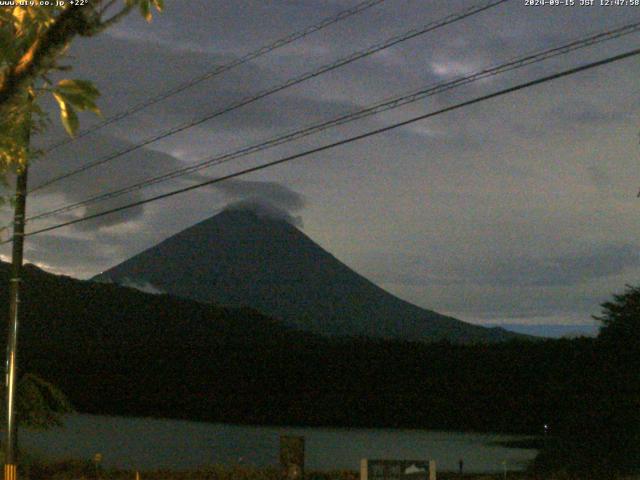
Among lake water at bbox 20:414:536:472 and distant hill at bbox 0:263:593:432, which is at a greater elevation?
distant hill at bbox 0:263:593:432

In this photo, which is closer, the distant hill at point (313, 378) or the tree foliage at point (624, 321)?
the tree foliage at point (624, 321)

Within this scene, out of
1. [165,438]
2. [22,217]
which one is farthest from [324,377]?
[22,217]

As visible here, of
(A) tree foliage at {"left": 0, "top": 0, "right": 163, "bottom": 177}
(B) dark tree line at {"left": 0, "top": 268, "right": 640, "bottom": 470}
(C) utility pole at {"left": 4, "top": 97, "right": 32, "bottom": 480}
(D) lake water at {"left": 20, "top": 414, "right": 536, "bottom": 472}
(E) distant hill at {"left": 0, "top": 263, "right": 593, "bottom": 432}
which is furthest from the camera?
(E) distant hill at {"left": 0, "top": 263, "right": 593, "bottom": 432}

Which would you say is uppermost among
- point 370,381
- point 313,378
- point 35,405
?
point 313,378

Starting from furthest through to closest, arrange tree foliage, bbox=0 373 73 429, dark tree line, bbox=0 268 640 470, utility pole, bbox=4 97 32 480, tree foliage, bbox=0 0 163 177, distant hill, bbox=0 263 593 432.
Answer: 1. distant hill, bbox=0 263 593 432
2. dark tree line, bbox=0 268 640 470
3. tree foliage, bbox=0 373 73 429
4. utility pole, bbox=4 97 32 480
5. tree foliage, bbox=0 0 163 177

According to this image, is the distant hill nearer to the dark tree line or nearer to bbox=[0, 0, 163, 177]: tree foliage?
the dark tree line

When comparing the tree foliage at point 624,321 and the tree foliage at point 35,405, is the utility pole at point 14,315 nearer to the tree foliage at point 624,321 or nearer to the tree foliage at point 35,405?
the tree foliage at point 35,405

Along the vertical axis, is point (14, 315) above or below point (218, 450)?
above

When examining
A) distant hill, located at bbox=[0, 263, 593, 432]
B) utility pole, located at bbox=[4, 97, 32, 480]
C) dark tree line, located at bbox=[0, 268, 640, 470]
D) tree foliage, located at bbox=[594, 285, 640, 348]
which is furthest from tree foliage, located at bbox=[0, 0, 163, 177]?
distant hill, located at bbox=[0, 263, 593, 432]

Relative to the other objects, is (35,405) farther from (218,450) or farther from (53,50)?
(53,50)

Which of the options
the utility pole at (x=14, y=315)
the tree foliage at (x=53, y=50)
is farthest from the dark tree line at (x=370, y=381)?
the tree foliage at (x=53, y=50)

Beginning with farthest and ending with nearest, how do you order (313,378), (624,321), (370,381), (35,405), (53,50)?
(313,378)
(370,381)
(624,321)
(35,405)
(53,50)

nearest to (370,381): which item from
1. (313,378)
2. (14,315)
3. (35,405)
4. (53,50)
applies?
(313,378)
